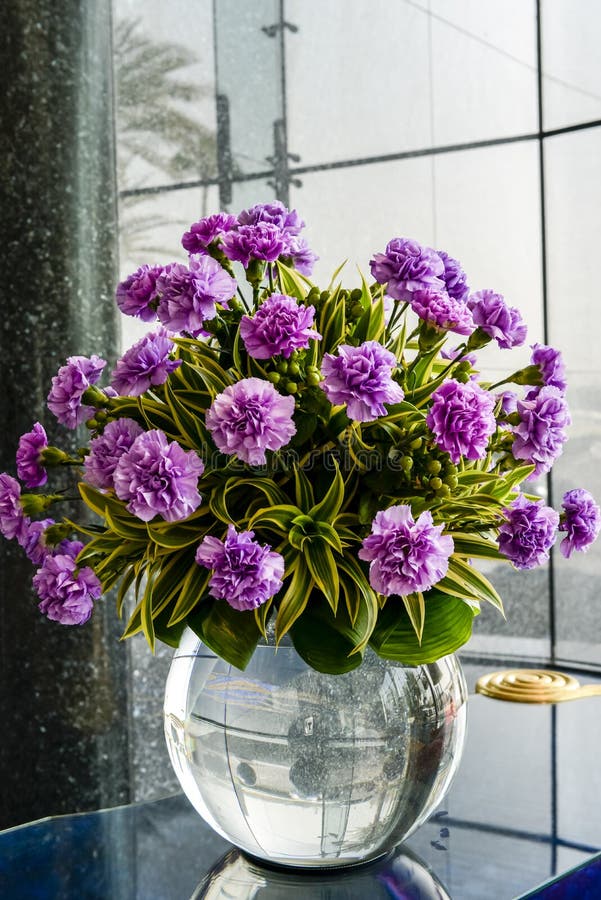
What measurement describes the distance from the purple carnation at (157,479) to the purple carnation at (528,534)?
0.24m

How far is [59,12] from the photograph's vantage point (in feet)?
6.53

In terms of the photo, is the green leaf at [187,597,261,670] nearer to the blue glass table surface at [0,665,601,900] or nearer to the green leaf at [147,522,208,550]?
the green leaf at [147,522,208,550]

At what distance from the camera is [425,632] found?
818 mm

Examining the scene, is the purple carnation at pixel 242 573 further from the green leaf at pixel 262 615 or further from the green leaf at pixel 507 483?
the green leaf at pixel 507 483

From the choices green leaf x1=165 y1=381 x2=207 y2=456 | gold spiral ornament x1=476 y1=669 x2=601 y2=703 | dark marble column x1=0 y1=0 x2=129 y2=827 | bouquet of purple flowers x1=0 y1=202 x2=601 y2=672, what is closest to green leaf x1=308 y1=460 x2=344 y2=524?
bouquet of purple flowers x1=0 y1=202 x2=601 y2=672

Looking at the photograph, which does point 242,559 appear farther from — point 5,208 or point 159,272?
point 5,208

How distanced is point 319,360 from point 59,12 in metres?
1.48

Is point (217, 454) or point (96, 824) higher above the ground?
point (217, 454)

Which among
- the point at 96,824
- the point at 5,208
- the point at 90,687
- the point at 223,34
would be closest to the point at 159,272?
the point at 96,824

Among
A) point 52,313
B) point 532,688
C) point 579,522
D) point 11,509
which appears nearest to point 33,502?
point 11,509

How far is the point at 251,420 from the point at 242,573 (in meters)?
0.11

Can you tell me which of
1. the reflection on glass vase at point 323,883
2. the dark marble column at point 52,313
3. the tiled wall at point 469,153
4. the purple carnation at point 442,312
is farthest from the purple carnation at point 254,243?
the tiled wall at point 469,153

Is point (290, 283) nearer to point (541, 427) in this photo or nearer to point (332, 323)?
point (332, 323)

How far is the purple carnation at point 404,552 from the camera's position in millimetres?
709
